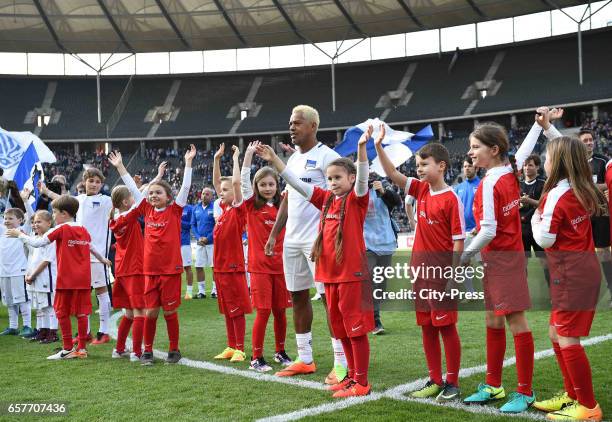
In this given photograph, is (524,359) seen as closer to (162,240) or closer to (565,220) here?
(565,220)

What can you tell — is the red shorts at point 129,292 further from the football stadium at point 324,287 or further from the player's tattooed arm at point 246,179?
the player's tattooed arm at point 246,179

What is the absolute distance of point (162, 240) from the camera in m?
6.33

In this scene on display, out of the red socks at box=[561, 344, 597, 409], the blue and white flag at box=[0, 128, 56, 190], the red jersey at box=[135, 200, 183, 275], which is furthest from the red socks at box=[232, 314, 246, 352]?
the blue and white flag at box=[0, 128, 56, 190]

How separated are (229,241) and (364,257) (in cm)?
229

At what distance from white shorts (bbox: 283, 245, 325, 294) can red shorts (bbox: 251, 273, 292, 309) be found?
474 millimetres

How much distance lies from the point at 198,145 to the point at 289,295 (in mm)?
39919

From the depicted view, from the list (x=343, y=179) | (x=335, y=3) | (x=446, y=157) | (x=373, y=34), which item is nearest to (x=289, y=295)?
(x=343, y=179)

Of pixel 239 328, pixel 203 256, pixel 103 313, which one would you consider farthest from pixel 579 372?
pixel 203 256

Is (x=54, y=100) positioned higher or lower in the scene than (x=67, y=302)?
higher

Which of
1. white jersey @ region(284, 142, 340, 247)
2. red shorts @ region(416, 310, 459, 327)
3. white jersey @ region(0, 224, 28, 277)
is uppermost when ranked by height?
white jersey @ region(284, 142, 340, 247)

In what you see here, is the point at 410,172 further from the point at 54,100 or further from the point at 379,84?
the point at 54,100

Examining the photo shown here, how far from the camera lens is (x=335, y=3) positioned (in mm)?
34125

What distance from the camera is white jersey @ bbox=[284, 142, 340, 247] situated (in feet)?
18.3

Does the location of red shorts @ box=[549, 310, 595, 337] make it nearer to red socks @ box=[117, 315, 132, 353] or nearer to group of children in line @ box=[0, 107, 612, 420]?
group of children in line @ box=[0, 107, 612, 420]
